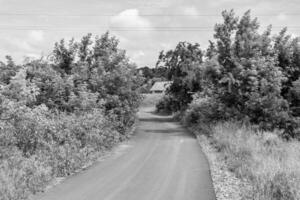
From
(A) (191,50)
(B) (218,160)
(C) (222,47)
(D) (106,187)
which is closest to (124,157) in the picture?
(B) (218,160)

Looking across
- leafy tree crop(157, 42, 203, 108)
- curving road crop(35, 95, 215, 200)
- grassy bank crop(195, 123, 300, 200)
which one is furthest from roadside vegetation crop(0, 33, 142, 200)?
leafy tree crop(157, 42, 203, 108)

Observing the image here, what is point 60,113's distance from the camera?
53.3ft

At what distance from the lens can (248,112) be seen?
21.8 m

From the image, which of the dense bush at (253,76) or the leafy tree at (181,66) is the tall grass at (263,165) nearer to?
the dense bush at (253,76)

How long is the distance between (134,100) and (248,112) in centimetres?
765

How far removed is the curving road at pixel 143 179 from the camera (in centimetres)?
880

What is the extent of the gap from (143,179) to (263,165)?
3729 mm

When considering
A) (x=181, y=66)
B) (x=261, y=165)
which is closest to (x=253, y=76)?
(x=261, y=165)

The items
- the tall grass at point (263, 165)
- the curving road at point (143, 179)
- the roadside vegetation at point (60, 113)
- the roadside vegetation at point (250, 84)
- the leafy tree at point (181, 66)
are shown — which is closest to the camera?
the tall grass at point (263, 165)

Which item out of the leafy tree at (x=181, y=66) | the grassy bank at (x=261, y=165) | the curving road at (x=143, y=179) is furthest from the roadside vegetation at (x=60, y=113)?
the leafy tree at (x=181, y=66)

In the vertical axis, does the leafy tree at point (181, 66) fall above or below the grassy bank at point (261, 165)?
above

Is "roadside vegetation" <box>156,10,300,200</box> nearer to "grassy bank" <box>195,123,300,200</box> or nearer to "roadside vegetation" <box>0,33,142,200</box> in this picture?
"grassy bank" <box>195,123,300,200</box>

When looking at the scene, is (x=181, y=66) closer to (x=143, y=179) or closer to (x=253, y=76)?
(x=253, y=76)

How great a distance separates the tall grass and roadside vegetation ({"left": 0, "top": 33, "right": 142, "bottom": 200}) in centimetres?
564
